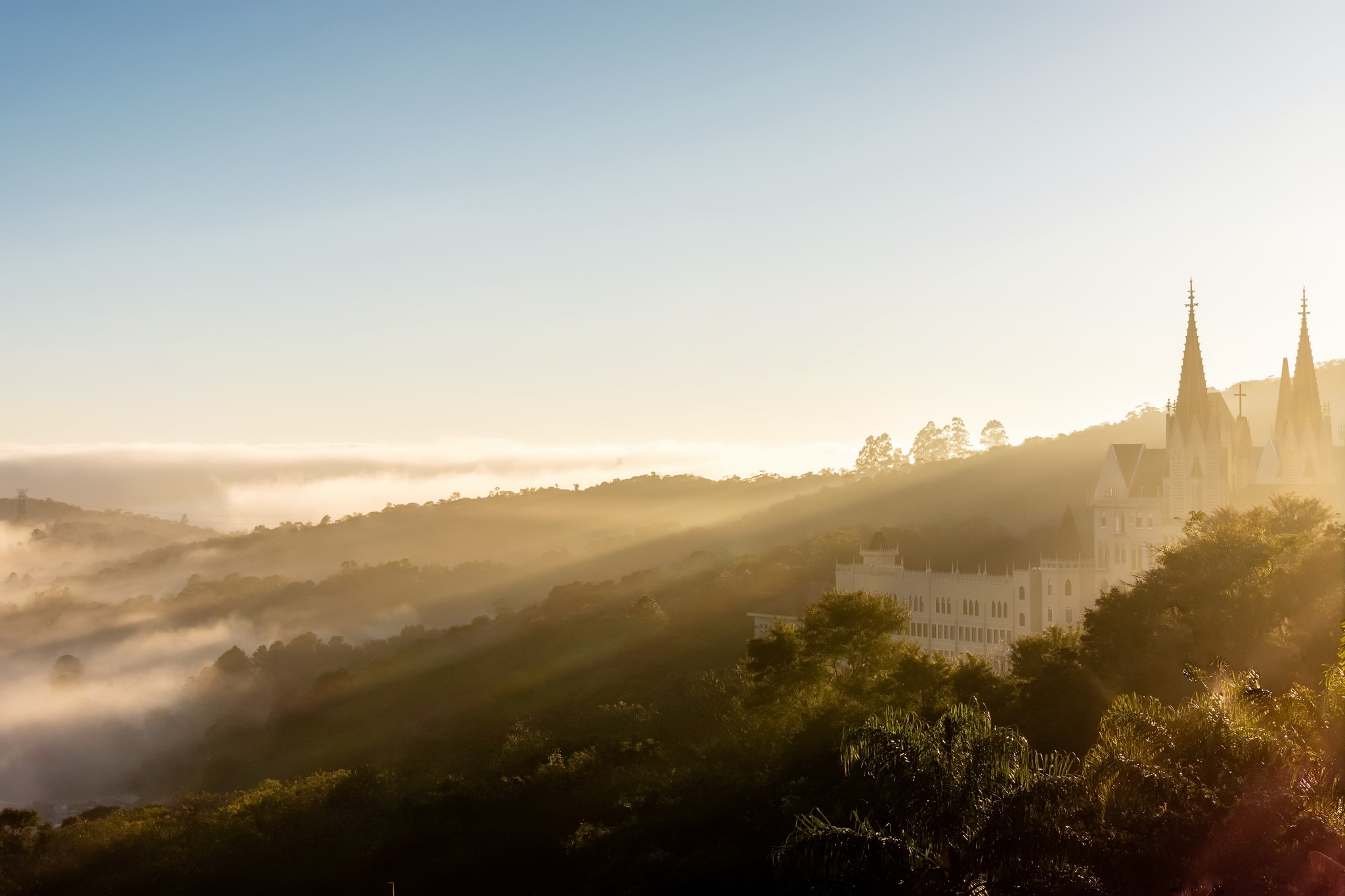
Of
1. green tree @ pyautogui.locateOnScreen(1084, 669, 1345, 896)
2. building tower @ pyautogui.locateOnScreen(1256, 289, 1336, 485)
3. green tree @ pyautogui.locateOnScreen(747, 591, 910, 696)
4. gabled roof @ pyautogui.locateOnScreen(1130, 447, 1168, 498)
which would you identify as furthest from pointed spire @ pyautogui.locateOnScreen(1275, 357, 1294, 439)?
green tree @ pyautogui.locateOnScreen(1084, 669, 1345, 896)

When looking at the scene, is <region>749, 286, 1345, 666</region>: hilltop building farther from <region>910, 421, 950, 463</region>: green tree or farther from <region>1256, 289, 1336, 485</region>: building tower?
<region>910, 421, 950, 463</region>: green tree

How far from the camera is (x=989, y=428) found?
178625 millimetres

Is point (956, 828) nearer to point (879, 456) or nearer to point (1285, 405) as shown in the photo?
point (1285, 405)

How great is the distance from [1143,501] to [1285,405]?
10006 millimetres

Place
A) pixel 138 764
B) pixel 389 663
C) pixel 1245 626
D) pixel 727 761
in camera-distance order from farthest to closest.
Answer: pixel 138 764 → pixel 389 663 → pixel 727 761 → pixel 1245 626

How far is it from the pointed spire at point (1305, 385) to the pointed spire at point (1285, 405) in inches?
15.0

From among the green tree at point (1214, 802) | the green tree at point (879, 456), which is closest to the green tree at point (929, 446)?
the green tree at point (879, 456)

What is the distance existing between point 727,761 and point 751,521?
449ft

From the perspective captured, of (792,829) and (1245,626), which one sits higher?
(1245,626)

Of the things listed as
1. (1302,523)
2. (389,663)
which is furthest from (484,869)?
(389,663)

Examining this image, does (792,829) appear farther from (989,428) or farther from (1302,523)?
(989,428)

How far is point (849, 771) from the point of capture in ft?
72.9

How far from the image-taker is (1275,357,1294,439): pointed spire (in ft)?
213

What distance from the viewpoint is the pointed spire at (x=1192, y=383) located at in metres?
63.2
